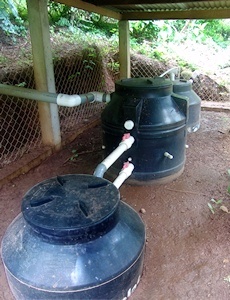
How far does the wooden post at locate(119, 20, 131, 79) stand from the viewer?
3520 mm

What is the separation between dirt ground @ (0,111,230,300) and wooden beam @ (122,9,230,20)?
152cm

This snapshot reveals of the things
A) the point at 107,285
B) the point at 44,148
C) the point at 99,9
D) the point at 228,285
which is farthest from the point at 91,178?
the point at 99,9

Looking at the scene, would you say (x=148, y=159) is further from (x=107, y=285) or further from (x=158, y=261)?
(x=107, y=285)

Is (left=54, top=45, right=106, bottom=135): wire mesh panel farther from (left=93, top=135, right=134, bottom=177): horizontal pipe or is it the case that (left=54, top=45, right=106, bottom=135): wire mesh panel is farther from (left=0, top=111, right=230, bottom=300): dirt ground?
(left=93, top=135, right=134, bottom=177): horizontal pipe

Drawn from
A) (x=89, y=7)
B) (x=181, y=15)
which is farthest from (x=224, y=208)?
(x=181, y=15)

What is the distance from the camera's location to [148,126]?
1.80 meters

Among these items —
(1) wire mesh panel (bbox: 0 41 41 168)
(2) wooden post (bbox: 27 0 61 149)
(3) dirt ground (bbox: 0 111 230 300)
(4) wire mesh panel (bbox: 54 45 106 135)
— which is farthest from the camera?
(4) wire mesh panel (bbox: 54 45 106 135)

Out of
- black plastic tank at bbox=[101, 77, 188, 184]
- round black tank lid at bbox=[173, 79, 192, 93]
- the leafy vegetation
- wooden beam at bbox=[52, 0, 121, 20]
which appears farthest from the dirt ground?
the leafy vegetation

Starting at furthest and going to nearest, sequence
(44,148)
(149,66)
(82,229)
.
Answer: (149,66)
(44,148)
(82,229)

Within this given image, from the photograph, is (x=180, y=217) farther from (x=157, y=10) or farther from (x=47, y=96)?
(x=157, y=10)

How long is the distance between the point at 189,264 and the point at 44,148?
1.62 meters

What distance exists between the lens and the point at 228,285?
1245 mm

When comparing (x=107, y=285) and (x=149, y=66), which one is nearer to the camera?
(x=107, y=285)

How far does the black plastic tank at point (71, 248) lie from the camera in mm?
880
